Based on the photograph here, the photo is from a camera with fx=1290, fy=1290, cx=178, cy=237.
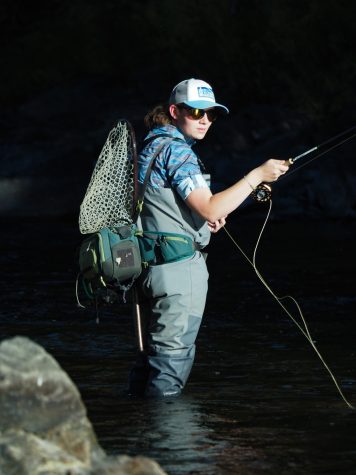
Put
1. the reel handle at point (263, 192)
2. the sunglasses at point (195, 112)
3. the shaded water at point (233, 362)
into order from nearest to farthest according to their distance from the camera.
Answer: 1. the shaded water at point (233, 362)
2. the sunglasses at point (195, 112)
3. the reel handle at point (263, 192)

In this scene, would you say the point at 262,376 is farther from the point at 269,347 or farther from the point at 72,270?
the point at 72,270

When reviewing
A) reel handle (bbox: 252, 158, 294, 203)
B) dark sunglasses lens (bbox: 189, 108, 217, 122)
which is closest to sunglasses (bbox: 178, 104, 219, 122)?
dark sunglasses lens (bbox: 189, 108, 217, 122)

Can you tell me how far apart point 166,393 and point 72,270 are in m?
6.01

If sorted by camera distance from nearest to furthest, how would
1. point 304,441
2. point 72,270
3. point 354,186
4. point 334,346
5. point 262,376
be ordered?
1. point 304,441
2. point 262,376
3. point 334,346
4. point 72,270
5. point 354,186

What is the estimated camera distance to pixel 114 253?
18.7ft

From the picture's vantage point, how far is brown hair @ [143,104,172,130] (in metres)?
5.88

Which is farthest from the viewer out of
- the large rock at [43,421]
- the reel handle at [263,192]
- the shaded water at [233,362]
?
the reel handle at [263,192]

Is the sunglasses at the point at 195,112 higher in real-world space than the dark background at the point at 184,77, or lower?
lower

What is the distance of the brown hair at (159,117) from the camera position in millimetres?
5883

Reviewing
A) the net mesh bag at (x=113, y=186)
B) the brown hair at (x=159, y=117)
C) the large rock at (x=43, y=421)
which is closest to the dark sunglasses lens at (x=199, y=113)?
the brown hair at (x=159, y=117)

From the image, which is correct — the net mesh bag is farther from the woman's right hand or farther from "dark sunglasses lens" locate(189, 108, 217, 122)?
the woman's right hand

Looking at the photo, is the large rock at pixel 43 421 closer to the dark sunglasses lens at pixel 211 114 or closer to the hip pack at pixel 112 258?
the hip pack at pixel 112 258

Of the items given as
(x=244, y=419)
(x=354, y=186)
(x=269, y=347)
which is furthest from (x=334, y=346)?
(x=354, y=186)

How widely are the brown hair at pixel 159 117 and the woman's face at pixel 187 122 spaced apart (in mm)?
25
